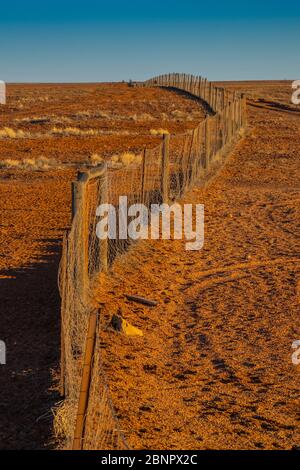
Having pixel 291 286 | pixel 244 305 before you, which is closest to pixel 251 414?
pixel 244 305

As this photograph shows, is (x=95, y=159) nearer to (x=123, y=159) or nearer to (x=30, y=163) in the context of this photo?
(x=123, y=159)

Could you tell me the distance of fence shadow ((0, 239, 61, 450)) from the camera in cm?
602

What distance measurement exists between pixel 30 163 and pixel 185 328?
15593mm

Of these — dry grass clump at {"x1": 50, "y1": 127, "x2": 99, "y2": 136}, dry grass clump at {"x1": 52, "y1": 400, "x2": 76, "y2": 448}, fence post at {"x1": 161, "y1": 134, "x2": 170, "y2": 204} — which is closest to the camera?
dry grass clump at {"x1": 52, "y1": 400, "x2": 76, "y2": 448}

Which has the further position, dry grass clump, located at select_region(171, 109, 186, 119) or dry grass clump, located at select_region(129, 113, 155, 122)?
dry grass clump, located at select_region(171, 109, 186, 119)

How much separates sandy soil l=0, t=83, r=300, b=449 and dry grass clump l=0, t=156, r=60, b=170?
4763 millimetres

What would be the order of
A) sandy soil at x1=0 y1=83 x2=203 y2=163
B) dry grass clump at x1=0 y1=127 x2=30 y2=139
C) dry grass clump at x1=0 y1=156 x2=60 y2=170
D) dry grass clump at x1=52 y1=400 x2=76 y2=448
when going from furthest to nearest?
dry grass clump at x1=0 y1=127 x2=30 y2=139, sandy soil at x1=0 y1=83 x2=203 y2=163, dry grass clump at x1=0 y1=156 x2=60 y2=170, dry grass clump at x1=52 y1=400 x2=76 y2=448

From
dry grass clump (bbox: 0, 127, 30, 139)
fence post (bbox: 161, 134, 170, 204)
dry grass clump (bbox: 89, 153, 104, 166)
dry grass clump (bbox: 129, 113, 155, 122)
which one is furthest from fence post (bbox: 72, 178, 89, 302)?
dry grass clump (bbox: 129, 113, 155, 122)

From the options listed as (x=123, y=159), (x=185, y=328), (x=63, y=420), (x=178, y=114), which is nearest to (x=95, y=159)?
(x=123, y=159)

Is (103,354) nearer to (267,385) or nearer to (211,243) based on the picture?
(267,385)

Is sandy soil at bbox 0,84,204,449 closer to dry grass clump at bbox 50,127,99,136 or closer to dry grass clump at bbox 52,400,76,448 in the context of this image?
dry grass clump at bbox 52,400,76,448

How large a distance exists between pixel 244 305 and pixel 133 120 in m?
33.1

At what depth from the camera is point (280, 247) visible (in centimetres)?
1265

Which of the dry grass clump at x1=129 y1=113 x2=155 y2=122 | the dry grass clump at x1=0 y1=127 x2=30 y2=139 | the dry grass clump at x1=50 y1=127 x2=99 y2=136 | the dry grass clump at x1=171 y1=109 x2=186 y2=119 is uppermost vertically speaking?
the dry grass clump at x1=171 y1=109 x2=186 y2=119
